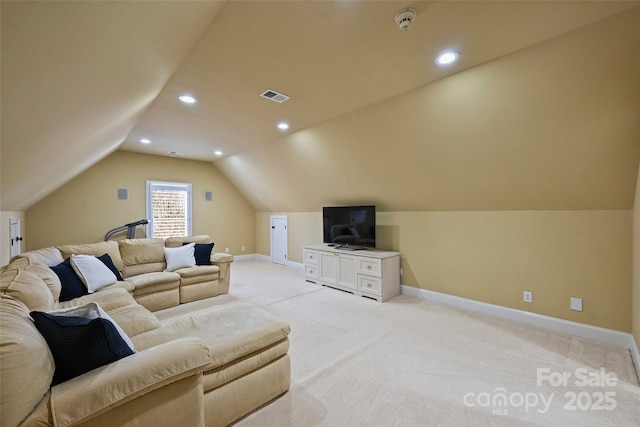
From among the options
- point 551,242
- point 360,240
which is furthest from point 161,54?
point 551,242

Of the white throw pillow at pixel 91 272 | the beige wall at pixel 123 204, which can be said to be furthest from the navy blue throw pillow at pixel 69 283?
the beige wall at pixel 123 204

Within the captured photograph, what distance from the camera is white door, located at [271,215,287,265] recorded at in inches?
265

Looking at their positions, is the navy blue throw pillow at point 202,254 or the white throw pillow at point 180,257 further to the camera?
the navy blue throw pillow at point 202,254

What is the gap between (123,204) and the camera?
5.62 meters

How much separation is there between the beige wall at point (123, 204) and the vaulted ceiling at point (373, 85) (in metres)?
2.15

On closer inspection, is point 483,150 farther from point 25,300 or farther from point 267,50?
point 25,300

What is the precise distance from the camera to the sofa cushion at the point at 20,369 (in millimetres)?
932

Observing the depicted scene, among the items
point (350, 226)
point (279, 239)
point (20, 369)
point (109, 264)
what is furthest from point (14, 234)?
point (350, 226)

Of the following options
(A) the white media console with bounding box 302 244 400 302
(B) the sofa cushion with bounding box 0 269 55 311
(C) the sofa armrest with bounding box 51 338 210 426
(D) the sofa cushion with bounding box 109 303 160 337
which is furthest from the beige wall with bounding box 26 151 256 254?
(C) the sofa armrest with bounding box 51 338 210 426

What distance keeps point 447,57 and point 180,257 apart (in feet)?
14.2

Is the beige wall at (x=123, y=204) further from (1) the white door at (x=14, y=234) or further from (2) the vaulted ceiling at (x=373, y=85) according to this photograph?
(2) the vaulted ceiling at (x=373, y=85)

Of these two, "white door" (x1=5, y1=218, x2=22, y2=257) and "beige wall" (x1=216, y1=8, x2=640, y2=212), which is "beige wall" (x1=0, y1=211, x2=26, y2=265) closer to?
"white door" (x1=5, y1=218, x2=22, y2=257)

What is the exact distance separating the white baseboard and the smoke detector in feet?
10.8

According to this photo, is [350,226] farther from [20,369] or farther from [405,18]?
[20,369]
